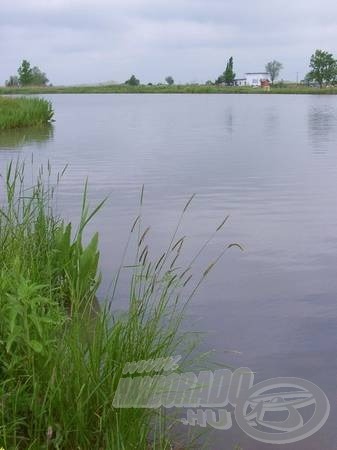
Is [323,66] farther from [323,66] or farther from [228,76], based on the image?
[228,76]

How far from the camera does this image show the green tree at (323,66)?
124 metres

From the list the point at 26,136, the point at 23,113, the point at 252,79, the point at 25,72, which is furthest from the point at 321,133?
the point at 252,79

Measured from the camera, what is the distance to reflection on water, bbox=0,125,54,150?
22.1 m

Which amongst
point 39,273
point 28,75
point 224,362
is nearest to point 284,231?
point 224,362

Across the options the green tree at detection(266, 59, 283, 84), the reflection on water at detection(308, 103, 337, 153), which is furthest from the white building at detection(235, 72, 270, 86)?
the reflection on water at detection(308, 103, 337, 153)

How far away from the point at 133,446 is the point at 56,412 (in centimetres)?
40

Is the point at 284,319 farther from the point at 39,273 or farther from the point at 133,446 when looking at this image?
the point at 133,446

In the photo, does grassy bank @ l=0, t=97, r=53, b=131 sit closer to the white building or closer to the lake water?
the lake water

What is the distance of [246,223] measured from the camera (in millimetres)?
9883

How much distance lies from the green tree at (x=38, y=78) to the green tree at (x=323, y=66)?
1997 inches

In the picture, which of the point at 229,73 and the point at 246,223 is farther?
the point at 229,73

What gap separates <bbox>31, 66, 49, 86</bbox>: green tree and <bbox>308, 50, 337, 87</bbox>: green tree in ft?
166

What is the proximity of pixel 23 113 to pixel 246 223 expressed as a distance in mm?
19320

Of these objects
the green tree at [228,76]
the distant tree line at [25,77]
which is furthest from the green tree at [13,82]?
the green tree at [228,76]
